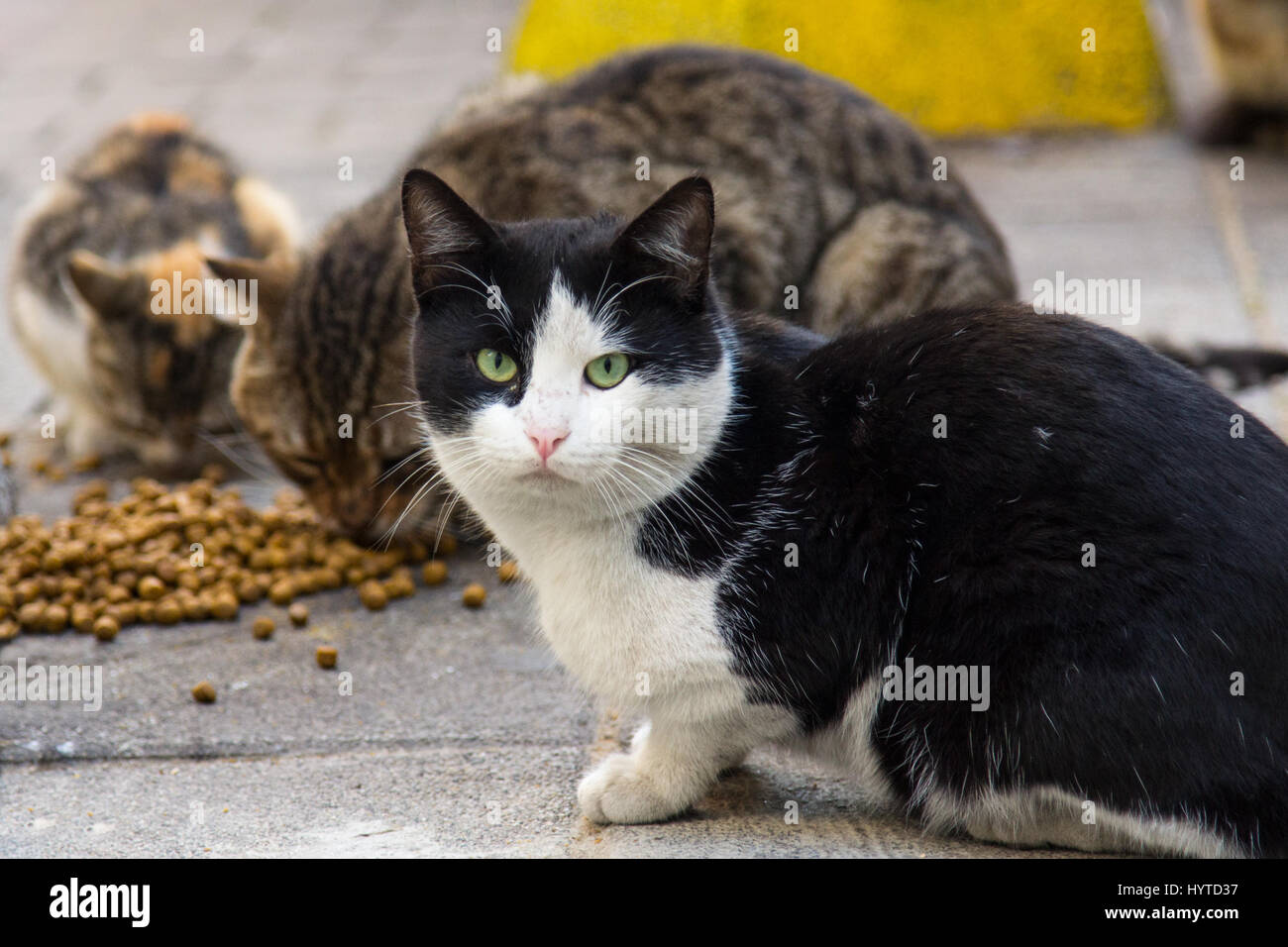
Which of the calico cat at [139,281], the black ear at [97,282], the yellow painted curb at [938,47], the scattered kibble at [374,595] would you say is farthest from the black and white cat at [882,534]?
the yellow painted curb at [938,47]

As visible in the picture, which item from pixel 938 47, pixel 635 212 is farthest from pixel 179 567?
pixel 938 47

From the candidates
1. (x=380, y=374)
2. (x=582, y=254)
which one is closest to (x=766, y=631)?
(x=582, y=254)

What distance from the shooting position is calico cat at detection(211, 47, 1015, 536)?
394cm


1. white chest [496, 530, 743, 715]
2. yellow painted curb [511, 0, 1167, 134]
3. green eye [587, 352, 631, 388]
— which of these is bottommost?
white chest [496, 530, 743, 715]

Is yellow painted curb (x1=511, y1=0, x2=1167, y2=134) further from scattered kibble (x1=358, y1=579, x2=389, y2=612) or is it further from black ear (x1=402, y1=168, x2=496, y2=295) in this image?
black ear (x1=402, y1=168, x2=496, y2=295)

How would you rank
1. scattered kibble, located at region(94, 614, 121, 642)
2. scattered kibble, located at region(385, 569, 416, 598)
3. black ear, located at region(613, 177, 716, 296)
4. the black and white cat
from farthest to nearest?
scattered kibble, located at region(385, 569, 416, 598) → scattered kibble, located at region(94, 614, 121, 642) → black ear, located at region(613, 177, 716, 296) → the black and white cat

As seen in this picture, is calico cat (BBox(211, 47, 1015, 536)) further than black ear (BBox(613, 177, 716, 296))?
Yes

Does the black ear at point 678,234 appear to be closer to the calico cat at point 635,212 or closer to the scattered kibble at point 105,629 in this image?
the calico cat at point 635,212

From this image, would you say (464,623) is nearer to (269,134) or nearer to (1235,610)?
(1235,610)

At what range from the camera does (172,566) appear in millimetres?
4086

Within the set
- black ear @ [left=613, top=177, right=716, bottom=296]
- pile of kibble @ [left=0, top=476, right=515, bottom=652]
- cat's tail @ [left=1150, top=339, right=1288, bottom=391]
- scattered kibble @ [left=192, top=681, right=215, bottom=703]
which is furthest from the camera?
cat's tail @ [left=1150, top=339, right=1288, bottom=391]

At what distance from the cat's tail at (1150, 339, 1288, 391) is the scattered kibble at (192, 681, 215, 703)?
9.39 ft

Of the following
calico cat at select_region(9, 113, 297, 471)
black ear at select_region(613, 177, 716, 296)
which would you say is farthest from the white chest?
calico cat at select_region(9, 113, 297, 471)

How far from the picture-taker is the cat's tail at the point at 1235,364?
14.0 feet
